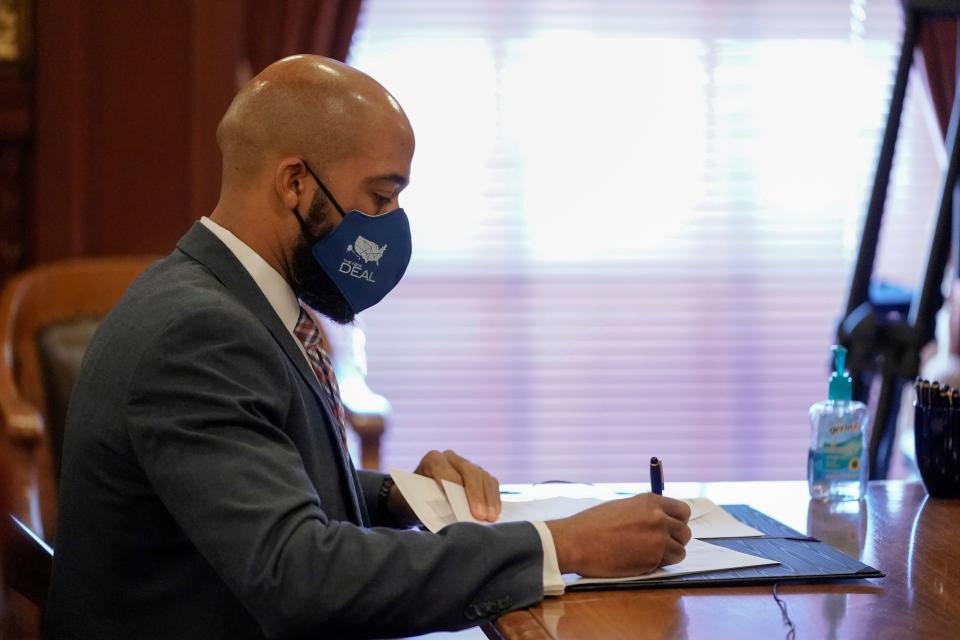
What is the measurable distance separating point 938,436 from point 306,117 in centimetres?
102

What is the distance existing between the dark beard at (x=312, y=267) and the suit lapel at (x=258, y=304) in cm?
10

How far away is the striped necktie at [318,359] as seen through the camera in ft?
4.81

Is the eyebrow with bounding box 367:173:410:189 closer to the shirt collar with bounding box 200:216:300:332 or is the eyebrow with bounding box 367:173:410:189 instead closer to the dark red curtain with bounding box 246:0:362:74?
the shirt collar with bounding box 200:216:300:332

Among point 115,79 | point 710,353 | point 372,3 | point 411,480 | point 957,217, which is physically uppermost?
point 372,3

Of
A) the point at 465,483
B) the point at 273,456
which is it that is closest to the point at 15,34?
the point at 465,483

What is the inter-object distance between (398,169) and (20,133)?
89.3 inches

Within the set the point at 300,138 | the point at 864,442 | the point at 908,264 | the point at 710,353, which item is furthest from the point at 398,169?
the point at 908,264

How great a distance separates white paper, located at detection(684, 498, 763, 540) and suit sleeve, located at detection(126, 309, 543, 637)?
330 millimetres

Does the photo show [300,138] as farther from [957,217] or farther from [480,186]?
[480,186]

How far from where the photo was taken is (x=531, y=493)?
168cm

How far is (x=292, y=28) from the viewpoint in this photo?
11.6 feet

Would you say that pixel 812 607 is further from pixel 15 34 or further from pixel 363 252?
pixel 15 34

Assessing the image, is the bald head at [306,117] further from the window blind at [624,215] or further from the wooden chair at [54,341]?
the window blind at [624,215]

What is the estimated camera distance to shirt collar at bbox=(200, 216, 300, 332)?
1463 mm
